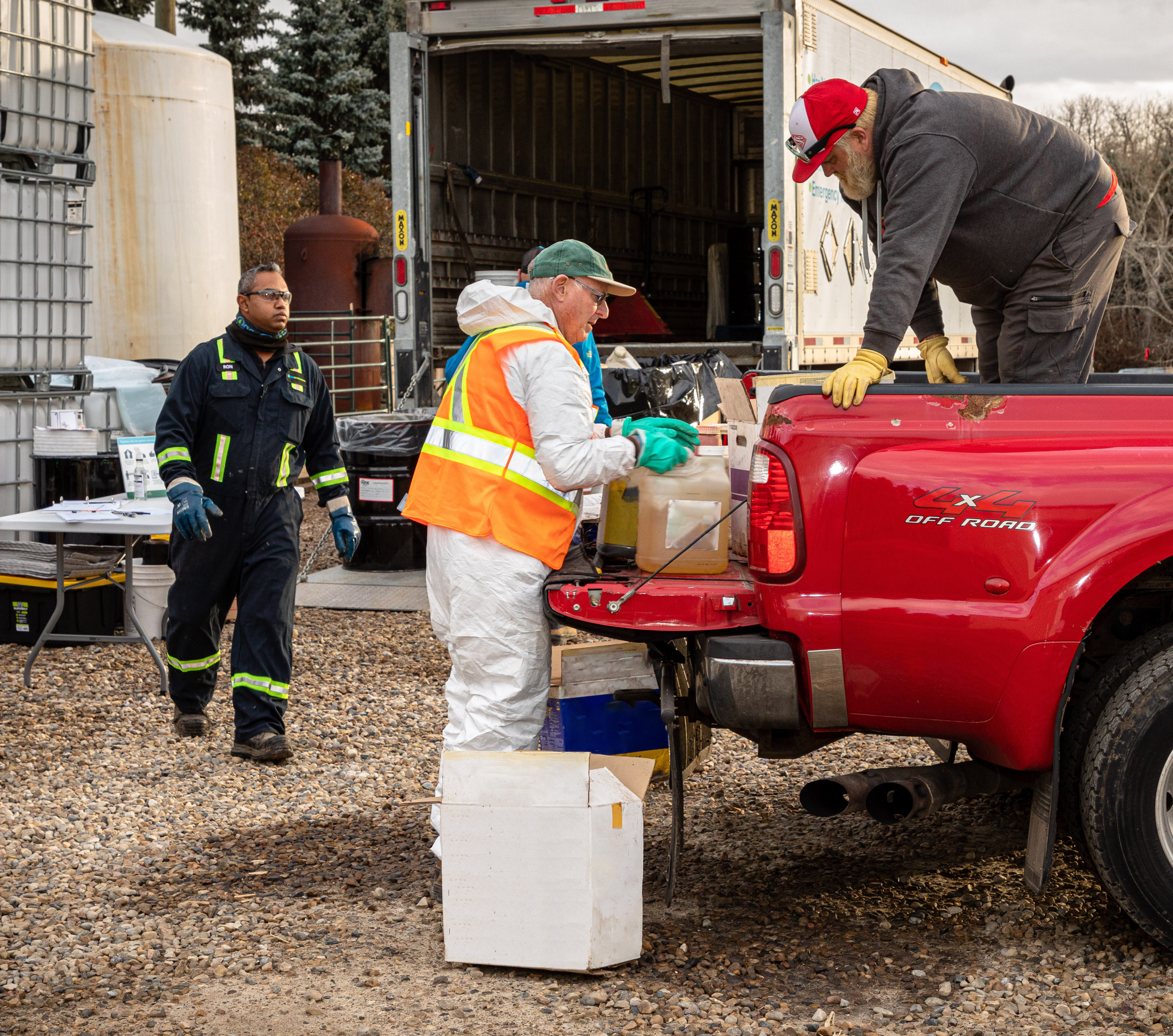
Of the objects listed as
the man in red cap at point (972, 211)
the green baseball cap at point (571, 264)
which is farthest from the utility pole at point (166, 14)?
the man in red cap at point (972, 211)

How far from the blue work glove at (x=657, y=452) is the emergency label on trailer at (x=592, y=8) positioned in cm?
542

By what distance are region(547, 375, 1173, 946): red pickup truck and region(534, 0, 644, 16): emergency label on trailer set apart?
5767mm

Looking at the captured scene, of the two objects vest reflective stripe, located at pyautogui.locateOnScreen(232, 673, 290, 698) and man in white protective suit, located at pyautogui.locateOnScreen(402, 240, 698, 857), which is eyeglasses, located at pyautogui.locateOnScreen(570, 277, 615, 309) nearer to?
man in white protective suit, located at pyautogui.locateOnScreen(402, 240, 698, 857)

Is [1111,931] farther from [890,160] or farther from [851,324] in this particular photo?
[851,324]

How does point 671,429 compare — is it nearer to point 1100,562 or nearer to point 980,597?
point 980,597

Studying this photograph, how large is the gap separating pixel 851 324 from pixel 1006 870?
6.68 m

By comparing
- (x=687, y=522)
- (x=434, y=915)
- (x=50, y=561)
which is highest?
(x=687, y=522)

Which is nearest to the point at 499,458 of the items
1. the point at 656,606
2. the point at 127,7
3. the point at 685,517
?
the point at 685,517

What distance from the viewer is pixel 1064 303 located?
13.4 ft

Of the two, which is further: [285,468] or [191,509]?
[285,468]

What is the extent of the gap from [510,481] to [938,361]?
1502 mm

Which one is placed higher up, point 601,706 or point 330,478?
point 330,478

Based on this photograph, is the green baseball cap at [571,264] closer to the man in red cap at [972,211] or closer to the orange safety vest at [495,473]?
the orange safety vest at [495,473]

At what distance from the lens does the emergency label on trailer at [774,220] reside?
8.45 metres
